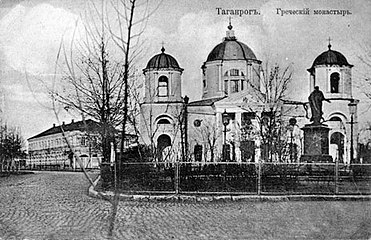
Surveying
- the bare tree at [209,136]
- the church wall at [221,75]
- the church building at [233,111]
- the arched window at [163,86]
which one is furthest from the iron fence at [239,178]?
the church wall at [221,75]

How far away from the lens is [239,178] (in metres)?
9.00

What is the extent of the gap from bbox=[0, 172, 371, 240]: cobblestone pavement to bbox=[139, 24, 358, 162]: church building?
1.73 m

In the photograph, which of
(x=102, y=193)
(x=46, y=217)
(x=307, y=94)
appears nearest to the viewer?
Result: (x=46, y=217)

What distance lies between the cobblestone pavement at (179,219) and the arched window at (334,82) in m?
2.56

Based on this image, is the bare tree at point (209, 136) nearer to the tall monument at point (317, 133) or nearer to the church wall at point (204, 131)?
the church wall at point (204, 131)

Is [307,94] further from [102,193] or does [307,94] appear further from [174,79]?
[102,193]

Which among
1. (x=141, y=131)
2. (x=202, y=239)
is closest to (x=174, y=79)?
(x=141, y=131)

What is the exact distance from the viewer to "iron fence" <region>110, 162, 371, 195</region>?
8723 mm

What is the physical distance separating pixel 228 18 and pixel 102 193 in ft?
11.1

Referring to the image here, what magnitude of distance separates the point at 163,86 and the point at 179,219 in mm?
3749

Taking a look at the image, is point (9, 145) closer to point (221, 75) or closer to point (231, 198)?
point (231, 198)

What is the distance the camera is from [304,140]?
1073 cm

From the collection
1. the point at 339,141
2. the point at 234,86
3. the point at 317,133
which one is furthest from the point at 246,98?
the point at 339,141

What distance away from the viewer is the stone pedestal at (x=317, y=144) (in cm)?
1024
